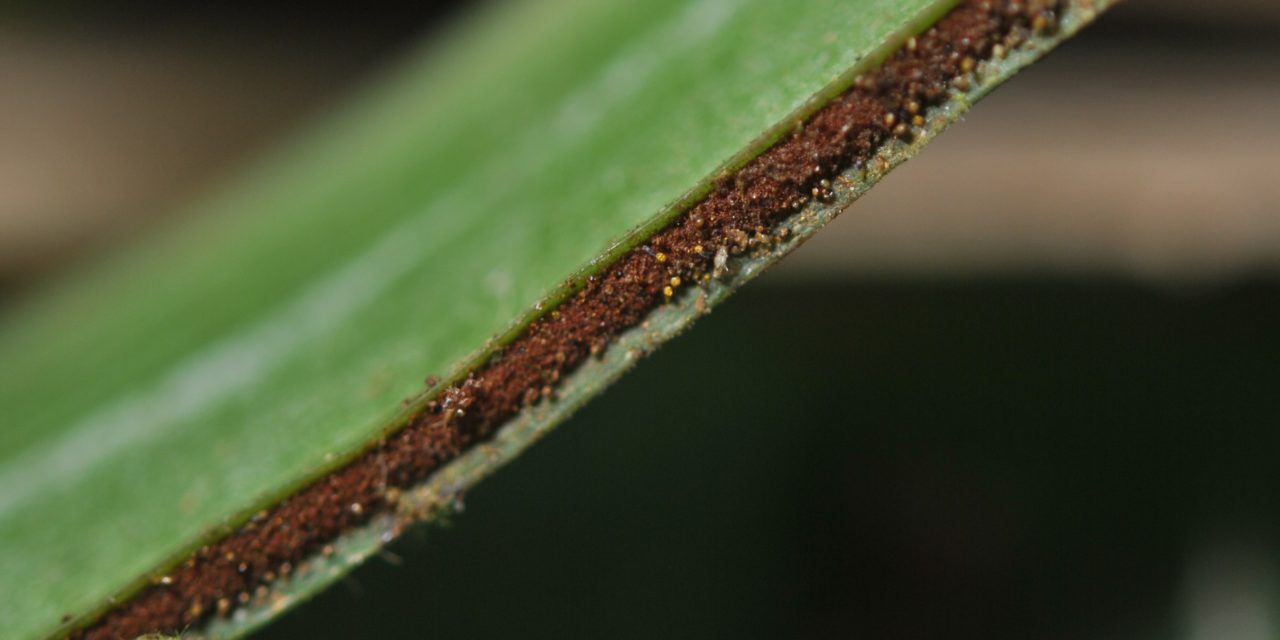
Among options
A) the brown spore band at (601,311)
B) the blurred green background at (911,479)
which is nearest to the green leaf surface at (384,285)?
the brown spore band at (601,311)

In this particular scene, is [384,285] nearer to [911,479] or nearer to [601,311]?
[601,311]

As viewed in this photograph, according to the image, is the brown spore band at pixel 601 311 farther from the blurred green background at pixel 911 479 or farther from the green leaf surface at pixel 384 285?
the blurred green background at pixel 911 479

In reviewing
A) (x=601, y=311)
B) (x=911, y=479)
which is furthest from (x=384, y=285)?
(x=911, y=479)

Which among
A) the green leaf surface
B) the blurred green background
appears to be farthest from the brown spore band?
the blurred green background

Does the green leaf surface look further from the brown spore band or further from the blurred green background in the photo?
the blurred green background

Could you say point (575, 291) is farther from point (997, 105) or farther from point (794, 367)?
point (997, 105)
